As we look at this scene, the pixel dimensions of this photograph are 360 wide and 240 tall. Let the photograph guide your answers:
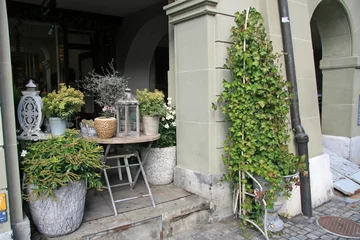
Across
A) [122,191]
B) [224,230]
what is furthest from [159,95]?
[224,230]

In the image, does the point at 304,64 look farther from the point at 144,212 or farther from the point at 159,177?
the point at 144,212

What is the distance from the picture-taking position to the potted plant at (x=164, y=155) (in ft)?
12.8

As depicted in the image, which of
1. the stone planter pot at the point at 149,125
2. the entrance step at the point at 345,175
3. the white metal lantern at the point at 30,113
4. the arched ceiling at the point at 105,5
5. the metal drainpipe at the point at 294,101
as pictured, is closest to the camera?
the white metal lantern at the point at 30,113

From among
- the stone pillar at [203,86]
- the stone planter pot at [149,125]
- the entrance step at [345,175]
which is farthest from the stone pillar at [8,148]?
the entrance step at [345,175]

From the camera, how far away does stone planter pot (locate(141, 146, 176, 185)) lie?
3906 millimetres

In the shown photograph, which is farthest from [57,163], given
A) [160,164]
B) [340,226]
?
[340,226]

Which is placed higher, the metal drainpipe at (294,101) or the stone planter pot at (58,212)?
the metal drainpipe at (294,101)

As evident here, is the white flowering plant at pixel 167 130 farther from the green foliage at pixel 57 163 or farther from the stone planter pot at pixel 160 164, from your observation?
the green foliage at pixel 57 163

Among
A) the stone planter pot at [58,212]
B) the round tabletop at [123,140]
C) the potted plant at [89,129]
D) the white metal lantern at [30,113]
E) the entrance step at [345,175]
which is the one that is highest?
the white metal lantern at [30,113]

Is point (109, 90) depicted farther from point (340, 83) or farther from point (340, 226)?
point (340, 83)

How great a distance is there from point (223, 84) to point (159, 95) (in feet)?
2.89

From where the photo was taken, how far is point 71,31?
669 cm

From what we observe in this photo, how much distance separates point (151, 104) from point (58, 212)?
1625mm

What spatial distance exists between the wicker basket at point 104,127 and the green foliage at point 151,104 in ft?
1.79
